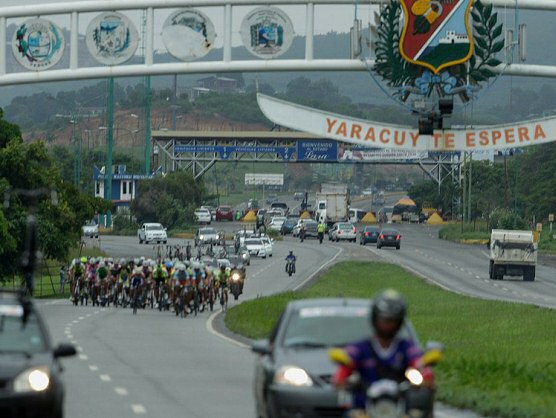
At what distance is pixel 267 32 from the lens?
3488 centimetres

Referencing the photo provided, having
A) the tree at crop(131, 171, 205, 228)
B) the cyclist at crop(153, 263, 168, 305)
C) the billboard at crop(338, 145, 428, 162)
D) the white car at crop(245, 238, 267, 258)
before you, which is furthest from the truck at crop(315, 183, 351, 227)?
the cyclist at crop(153, 263, 168, 305)

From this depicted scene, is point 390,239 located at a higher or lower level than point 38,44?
lower

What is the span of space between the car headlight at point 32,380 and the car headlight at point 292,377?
2.16m

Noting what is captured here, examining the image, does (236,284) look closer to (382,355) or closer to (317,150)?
(382,355)

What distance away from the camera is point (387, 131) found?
31.0m

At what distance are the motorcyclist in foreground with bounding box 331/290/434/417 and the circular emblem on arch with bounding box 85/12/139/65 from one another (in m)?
24.0

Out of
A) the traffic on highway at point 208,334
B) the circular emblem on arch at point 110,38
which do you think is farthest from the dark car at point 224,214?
the circular emblem on arch at point 110,38

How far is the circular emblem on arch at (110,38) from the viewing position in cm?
3500

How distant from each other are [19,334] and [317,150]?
484 ft

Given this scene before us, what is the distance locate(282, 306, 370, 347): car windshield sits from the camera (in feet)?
53.9

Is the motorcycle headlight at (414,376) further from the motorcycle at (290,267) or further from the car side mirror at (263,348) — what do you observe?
the motorcycle at (290,267)

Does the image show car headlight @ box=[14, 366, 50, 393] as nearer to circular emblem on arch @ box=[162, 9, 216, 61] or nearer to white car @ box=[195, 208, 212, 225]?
circular emblem on arch @ box=[162, 9, 216, 61]

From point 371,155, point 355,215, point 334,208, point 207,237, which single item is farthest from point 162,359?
point 371,155

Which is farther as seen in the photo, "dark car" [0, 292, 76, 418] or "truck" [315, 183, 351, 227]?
"truck" [315, 183, 351, 227]
